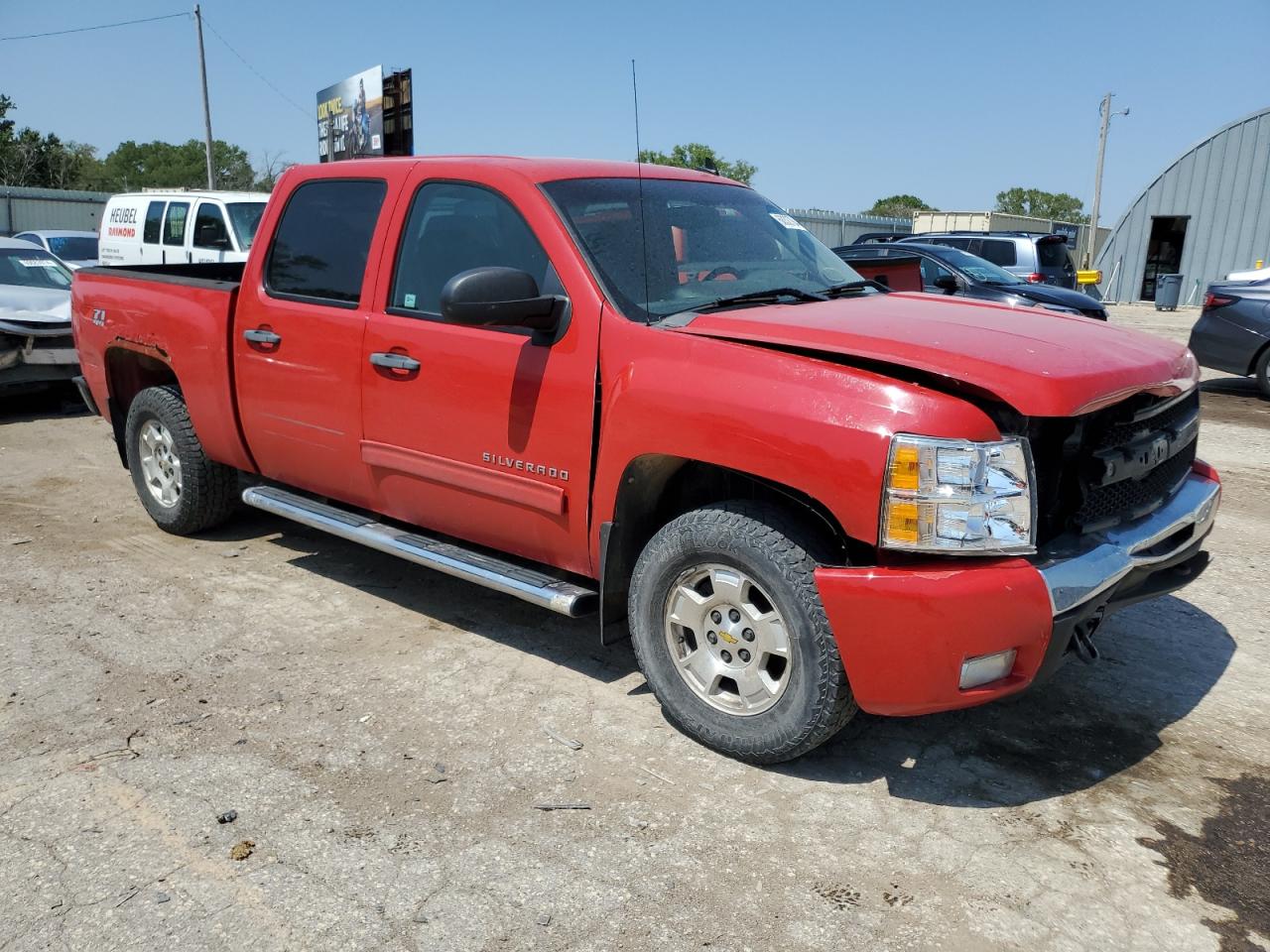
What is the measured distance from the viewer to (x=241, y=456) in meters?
5.09

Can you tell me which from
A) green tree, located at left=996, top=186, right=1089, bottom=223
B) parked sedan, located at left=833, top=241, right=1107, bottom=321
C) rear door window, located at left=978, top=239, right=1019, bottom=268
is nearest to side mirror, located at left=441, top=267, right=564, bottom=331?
parked sedan, located at left=833, top=241, right=1107, bottom=321

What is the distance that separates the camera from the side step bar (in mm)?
3598

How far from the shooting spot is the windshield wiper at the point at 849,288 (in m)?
4.10

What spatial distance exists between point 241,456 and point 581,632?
6.56 feet

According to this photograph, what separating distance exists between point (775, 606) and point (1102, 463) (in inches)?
42.9

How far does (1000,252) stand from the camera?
54.6 ft

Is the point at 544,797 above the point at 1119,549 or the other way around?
the other way around

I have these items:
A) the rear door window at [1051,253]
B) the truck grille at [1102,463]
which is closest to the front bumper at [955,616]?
the truck grille at [1102,463]

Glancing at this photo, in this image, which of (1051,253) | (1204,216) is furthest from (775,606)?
(1204,216)

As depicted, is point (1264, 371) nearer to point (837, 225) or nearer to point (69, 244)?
point (69, 244)

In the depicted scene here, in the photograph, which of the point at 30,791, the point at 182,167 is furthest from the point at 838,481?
the point at 182,167

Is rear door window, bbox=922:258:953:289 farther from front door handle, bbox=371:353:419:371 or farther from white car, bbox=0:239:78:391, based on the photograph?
front door handle, bbox=371:353:419:371

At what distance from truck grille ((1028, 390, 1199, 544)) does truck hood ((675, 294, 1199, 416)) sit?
116mm

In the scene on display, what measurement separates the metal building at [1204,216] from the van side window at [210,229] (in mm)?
25772
